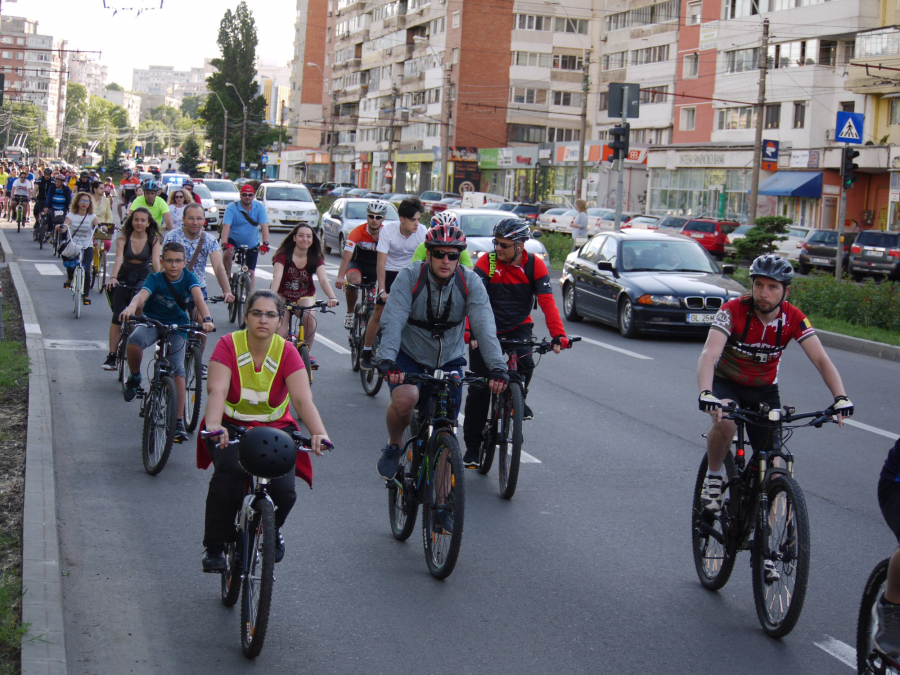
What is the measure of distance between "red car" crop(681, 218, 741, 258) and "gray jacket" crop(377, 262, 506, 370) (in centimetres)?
3640

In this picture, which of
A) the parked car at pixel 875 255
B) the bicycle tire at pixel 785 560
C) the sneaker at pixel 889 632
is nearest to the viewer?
the sneaker at pixel 889 632

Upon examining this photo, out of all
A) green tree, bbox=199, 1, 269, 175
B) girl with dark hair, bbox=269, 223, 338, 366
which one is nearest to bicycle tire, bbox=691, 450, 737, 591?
girl with dark hair, bbox=269, 223, 338, 366

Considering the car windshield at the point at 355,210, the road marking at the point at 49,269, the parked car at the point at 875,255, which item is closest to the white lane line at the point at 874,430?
the road marking at the point at 49,269

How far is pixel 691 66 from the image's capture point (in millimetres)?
63781

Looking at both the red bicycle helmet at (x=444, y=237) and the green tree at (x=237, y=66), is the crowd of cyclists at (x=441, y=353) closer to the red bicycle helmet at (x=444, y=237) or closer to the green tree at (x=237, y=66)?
the red bicycle helmet at (x=444, y=237)

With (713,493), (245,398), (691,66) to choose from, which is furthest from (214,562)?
(691,66)

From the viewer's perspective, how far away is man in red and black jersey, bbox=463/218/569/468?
26.5ft

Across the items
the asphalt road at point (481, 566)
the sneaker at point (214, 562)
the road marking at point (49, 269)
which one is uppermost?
the road marking at point (49, 269)

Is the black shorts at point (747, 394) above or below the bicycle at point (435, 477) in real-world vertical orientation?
above

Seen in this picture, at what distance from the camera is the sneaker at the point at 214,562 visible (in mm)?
5023

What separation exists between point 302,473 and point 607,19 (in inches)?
3005

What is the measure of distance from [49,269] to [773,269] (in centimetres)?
2086

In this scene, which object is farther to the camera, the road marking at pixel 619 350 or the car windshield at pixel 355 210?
the car windshield at pixel 355 210

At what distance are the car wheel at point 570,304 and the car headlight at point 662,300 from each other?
2.53m
